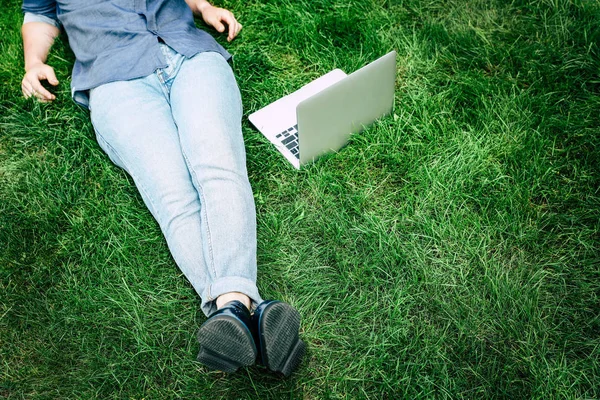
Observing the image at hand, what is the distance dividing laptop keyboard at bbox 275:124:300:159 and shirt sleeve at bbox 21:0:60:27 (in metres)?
1.28

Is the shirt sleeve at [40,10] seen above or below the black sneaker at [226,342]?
above

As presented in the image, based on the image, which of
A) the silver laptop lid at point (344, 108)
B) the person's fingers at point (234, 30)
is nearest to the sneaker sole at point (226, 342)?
the silver laptop lid at point (344, 108)

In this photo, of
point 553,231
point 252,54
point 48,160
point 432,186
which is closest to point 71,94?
point 48,160

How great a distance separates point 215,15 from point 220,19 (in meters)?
0.03

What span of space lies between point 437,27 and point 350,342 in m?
1.72

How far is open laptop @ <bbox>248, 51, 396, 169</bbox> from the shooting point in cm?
201

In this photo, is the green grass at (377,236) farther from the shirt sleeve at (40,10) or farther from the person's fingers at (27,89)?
the shirt sleeve at (40,10)

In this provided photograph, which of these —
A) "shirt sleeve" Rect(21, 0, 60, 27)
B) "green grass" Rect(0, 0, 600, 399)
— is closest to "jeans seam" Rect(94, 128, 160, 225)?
"green grass" Rect(0, 0, 600, 399)

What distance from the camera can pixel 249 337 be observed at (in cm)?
153

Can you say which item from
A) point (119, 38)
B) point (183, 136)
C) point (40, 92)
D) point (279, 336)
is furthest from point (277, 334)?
point (40, 92)

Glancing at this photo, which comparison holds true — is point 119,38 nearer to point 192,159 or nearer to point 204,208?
point 192,159

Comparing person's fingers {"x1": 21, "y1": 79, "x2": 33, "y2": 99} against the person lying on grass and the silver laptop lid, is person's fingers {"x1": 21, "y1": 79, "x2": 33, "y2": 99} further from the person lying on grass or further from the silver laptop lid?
the silver laptop lid

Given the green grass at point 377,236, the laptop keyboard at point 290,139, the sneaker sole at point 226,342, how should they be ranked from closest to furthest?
the sneaker sole at point 226,342 → the green grass at point 377,236 → the laptop keyboard at point 290,139

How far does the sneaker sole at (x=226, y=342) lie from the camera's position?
1517 mm
